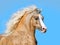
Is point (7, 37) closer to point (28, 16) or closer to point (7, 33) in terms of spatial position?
point (7, 33)

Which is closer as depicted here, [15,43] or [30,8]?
[15,43]

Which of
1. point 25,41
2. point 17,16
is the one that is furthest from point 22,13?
point 25,41

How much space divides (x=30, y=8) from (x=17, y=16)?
0.32 m

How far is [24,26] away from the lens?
8.33 metres

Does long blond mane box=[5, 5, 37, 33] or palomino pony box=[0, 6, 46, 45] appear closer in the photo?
palomino pony box=[0, 6, 46, 45]

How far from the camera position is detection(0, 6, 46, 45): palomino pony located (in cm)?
802

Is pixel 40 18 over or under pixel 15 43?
over

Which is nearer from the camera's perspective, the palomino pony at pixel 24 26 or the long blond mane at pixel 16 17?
the palomino pony at pixel 24 26

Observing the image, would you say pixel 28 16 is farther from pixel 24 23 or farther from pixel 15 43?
pixel 15 43

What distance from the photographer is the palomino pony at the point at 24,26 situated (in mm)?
8016

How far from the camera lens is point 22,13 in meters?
8.43

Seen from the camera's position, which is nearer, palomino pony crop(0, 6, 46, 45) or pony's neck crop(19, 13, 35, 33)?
palomino pony crop(0, 6, 46, 45)

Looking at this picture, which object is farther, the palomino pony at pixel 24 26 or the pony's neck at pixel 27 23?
the pony's neck at pixel 27 23

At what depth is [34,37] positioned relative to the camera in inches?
328
